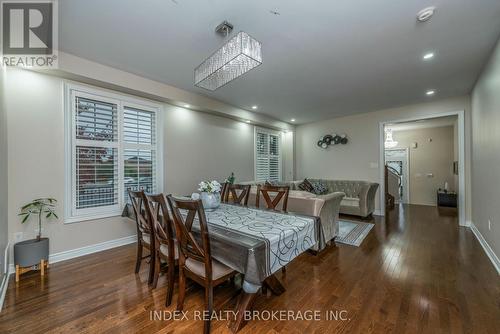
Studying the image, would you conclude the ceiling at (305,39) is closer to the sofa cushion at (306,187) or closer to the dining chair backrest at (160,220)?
the dining chair backrest at (160,220)

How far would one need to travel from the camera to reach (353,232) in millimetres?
3859

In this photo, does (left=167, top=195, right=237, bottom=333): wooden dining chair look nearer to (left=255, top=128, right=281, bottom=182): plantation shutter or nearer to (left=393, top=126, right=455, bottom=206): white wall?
(left=255, top=128, right=281, bottom=182): plantation shutter

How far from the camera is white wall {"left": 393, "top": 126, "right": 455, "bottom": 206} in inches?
249

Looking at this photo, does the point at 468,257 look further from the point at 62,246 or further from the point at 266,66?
the point at 62,246

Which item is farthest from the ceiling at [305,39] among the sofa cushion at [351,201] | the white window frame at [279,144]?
the sofa cushion at [351,201]

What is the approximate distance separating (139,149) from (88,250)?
163cm

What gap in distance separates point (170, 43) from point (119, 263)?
2.78 m

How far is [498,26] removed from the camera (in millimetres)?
2123

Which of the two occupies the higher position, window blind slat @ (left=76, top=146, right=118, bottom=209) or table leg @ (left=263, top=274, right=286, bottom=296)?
window blind slat @ (left=76, top=146, right=118, bottom=209)

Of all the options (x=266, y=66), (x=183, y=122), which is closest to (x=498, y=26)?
(x=266, y=66)

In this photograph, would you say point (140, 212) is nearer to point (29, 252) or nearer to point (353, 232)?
point (29, 252)
